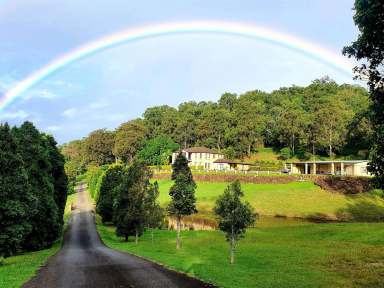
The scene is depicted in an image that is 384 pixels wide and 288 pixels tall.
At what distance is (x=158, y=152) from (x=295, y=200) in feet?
299

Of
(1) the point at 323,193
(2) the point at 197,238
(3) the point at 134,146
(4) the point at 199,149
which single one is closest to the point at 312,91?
(4) the point at 199,149

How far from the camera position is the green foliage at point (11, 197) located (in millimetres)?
33969

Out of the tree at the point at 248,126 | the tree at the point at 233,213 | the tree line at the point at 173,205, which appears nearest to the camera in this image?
the tree at the point at 233,213

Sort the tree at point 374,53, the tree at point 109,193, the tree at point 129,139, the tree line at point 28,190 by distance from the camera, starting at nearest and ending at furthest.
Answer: the tree at point 374,53 < the tree line at point 28,190 < the tree at point 109,193 < the tree at point 129,139

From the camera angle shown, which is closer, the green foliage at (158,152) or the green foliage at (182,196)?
the green foliage at (182,196)

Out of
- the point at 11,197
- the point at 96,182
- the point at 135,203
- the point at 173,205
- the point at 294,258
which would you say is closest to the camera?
the point at 294,258

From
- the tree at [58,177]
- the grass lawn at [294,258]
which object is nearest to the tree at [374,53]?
the grass lawn at [294,258]

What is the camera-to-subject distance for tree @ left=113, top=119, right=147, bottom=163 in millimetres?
178125

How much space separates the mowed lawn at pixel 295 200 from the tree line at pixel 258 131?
127 feet

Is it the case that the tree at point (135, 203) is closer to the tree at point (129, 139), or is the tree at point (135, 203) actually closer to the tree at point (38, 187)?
the tree at point (38, 187)

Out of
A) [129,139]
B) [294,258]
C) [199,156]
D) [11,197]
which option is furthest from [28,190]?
[129,139]

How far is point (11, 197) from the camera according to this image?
34.8 meters

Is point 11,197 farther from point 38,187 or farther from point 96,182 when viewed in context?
point 96,182

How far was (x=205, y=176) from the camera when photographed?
398 ft
